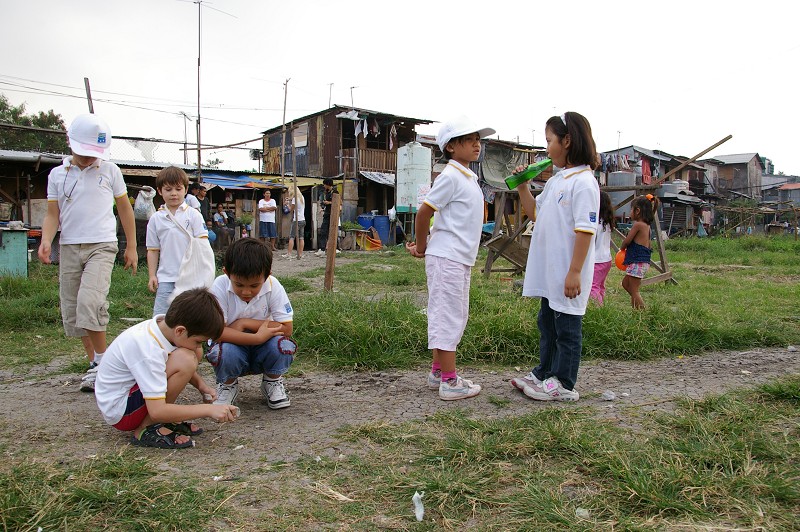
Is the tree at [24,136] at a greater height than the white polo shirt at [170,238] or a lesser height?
greater

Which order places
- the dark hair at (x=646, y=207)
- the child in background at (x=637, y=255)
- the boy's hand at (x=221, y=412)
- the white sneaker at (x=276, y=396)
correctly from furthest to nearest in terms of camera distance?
the dark hair at (x=646, y=207) < the child in background at (x=637, y=255) < the white sneaker at (x=276, y=396) < the boy's hand at (x=221, y=412)

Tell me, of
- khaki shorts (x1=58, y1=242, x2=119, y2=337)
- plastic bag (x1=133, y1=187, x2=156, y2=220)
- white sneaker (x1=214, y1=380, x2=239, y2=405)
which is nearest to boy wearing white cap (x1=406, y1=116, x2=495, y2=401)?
white sneaker (x1=214, y1=380, x2=239, y2=405)

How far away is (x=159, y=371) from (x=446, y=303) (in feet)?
5.08

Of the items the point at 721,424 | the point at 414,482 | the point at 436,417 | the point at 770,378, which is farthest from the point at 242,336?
the point at 770,378

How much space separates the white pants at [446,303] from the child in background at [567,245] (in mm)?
426

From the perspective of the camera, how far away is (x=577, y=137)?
10.3ft

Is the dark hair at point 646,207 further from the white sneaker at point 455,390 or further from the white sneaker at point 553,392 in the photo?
the white sneaker at point 455,390

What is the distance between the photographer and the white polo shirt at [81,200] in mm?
3578

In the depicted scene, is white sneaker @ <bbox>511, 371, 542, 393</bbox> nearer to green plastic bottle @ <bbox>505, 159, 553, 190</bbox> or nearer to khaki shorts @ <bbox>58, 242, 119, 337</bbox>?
green plastic bottle @ <bbox>505, 159, 553, 190</bbox>

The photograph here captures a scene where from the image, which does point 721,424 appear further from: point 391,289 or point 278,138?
point 278,138

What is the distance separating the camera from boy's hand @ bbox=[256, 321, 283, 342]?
295cm

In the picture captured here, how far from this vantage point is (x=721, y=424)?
2.57m

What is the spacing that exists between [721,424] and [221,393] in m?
2.46

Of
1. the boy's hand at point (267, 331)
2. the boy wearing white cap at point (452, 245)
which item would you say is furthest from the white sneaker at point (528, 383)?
the boy's hand at point (267, 331)
